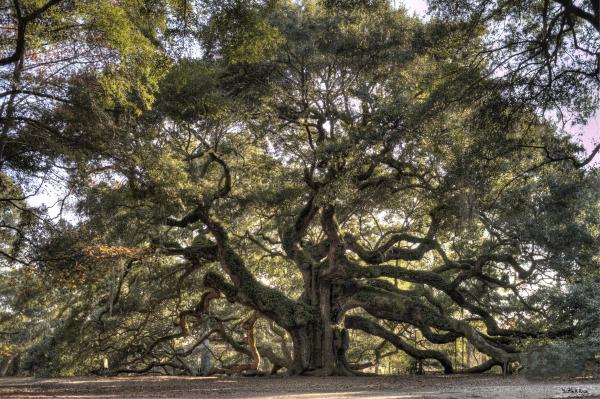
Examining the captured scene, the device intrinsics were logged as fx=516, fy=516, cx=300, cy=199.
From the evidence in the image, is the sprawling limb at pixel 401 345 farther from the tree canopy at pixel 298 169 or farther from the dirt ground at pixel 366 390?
the dirt ground at pixel 366 390

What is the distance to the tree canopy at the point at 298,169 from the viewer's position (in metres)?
7.50

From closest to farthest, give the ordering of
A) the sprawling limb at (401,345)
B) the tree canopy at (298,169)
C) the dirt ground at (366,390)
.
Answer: the dirt ground at (366,390), the tree canopy at (298,169), the sprawling limb at (401,345)

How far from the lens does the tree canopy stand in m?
7.50

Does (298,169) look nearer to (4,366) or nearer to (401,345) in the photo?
(401,345)

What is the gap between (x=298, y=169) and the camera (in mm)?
14367

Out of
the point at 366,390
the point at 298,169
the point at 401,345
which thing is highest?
the point at 298,169

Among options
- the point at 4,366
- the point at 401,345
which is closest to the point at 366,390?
the point at 401,345

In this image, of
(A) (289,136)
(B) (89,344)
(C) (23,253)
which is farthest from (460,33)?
(B) (89,344)

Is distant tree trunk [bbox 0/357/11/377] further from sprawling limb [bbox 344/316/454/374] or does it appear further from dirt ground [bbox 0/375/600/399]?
sprawling limb [bbox 344/316/454/374]

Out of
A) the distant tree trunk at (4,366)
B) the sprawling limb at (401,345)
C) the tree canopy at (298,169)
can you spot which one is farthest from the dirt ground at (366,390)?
the distant tree trunk at (4,366)

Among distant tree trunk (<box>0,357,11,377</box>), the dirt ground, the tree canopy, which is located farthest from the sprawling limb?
distant tree trunk (<box>0,357,11,377</box>)

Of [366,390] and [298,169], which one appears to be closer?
[366,390]

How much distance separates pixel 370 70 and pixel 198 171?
551 centimetres

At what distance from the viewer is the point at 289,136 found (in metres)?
13.8
